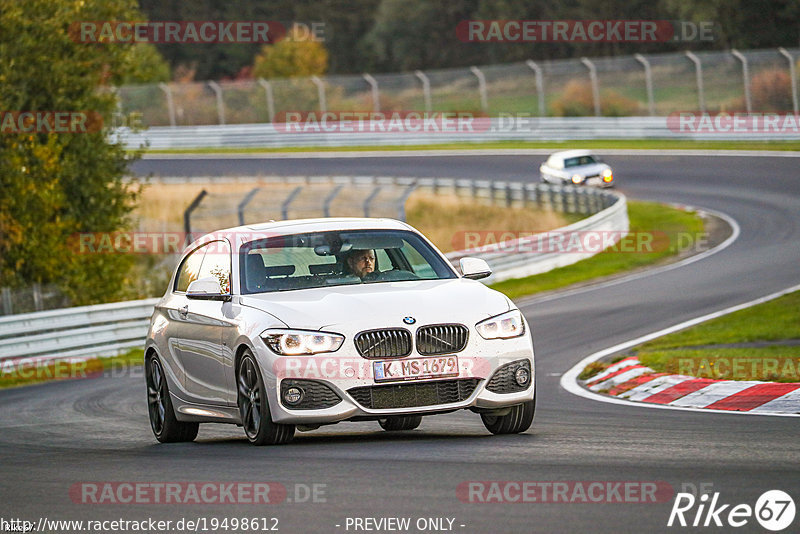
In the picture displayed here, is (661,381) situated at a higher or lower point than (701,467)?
lower

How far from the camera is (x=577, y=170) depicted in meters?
40.7

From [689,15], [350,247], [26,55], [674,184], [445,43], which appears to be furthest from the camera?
[445,43]

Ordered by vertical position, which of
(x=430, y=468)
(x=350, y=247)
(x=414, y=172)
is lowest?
(x=414, y=172)

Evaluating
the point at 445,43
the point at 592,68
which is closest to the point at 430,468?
the point at 592,68

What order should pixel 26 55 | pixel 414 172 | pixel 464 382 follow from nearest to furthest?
1. pixel 464 382
2. pixel 26 55
3. pixel 414 172

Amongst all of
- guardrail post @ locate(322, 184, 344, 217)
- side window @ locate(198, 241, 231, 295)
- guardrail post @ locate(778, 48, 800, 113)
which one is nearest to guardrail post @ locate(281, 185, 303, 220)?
guardrail post @ locate(322, 184, 344, 217)

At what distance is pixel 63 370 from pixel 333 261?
12.0 m

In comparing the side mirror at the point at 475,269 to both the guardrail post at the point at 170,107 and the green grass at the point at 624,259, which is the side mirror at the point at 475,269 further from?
the guardrail post at the point at 170,107

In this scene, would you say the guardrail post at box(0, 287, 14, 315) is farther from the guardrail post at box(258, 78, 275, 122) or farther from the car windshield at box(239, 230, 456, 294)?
the guardrail post at box(258, 78, 275, 122)

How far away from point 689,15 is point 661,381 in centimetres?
6551

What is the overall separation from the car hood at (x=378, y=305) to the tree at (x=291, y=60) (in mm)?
65585

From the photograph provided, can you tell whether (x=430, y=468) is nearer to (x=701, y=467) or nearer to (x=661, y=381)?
(x=701, y=467)

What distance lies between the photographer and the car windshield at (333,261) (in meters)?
9.67

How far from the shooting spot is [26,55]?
1019 inches
